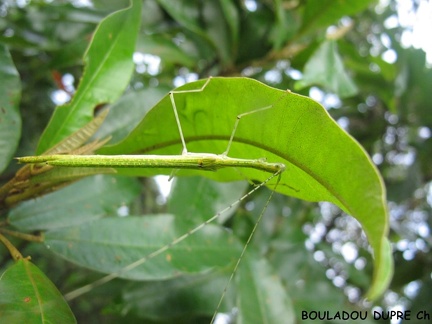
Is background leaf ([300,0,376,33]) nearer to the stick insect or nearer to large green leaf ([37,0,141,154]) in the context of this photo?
large green leaf ([37,0,141,154])

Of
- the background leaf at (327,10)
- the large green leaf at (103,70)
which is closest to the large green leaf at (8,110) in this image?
the large green leaf at (103,70)

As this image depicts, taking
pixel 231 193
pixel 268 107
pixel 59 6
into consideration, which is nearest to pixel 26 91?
pixel 59 6

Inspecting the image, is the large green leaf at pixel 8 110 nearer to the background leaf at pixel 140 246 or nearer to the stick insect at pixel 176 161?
the stick insect at pixel 176 161

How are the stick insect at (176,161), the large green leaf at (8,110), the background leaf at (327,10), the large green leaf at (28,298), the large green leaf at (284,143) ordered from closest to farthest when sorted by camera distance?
the large green leaf at (284,143) < the large green leaf at (28,298) < the stick insect at (176,161) < the large green leaf at (8,110) < the background leaf at (327,10)

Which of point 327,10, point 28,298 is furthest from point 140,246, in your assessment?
point 327,10

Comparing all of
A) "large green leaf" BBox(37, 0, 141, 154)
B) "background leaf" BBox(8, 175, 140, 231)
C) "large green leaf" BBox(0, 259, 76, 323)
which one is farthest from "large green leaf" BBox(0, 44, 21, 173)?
"large green leaf" BBox(0, 259, 76, 323)

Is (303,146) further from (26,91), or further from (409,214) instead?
(409,214)

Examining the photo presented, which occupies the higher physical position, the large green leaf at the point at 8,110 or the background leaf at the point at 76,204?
the large green leaf at the point at 8,110
